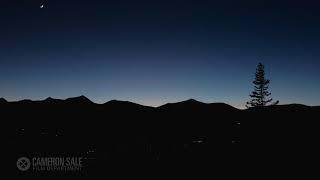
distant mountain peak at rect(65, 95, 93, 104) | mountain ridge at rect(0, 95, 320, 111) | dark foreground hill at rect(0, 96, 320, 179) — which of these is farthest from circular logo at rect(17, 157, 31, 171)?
distant mountain peak at rect(65, 95, 93, 104)

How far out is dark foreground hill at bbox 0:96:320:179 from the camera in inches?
717

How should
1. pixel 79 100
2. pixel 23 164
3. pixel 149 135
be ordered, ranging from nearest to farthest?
pixel 23 164, pixel 149 135, pixel 79 100

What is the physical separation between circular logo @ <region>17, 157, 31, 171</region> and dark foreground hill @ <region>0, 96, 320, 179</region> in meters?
0.21

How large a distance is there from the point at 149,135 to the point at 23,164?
345 inches

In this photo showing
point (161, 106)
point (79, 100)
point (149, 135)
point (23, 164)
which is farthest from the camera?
point (79, 100)

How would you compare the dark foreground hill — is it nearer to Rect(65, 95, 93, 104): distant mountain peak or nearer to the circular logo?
Rect(65, 95, 93, 104): distant mountain peak

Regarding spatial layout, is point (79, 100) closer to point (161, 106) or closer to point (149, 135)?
point (161, 106)

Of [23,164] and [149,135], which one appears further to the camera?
[149,135]

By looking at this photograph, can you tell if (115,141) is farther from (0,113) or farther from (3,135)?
(0,113)

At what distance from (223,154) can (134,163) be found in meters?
5.19

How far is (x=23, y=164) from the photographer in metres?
17.0

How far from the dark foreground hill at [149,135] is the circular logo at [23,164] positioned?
0.68 feet

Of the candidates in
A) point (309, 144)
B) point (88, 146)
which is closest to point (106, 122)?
point (88, 146)

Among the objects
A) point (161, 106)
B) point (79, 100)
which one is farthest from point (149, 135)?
point (79, 100)
